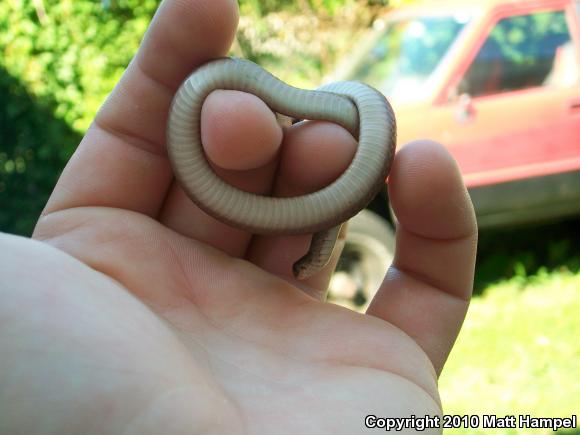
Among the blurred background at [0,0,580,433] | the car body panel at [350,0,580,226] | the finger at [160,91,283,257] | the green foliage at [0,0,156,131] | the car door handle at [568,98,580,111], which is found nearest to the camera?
the finger at [160,91,283,257]

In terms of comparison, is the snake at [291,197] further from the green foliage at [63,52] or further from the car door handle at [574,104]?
the green foliage at [63,52]

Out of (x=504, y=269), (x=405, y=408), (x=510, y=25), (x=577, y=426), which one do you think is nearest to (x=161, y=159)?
(x=405, y=408)

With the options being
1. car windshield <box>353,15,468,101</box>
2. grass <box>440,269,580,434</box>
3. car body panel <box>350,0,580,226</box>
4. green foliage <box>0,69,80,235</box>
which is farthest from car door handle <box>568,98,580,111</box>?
green foliage <box>0,69,80,235</box>

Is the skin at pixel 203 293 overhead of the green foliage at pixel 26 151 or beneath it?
overhead

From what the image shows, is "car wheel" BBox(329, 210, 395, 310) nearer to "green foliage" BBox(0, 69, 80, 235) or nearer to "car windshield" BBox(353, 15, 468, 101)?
"car windshield" BBox(353, 15, 468, 101)

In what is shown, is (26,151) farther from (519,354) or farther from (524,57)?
(519,354)

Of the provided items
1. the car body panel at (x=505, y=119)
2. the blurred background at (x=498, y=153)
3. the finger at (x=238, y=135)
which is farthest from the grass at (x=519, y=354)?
the finger at (x=238, y=135)

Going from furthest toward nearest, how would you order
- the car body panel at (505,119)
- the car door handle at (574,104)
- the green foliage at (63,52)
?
the green foliage at (63,52), the car door handle at (574,104), the car body panel at (505,119)
